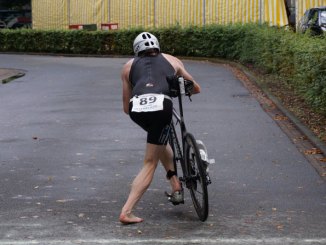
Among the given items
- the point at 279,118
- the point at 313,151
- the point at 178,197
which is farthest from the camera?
the point at 279,118

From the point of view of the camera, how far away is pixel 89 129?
12.6m

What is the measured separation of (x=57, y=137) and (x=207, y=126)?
2.58 meters

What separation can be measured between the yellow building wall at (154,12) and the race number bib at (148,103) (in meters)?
27.0

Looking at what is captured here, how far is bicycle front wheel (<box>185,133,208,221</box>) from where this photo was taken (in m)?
6.38

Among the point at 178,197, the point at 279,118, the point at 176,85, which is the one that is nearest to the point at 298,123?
the point at 279,118

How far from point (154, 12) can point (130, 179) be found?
97.5ft

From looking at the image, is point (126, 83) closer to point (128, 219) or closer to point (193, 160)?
point (193, 160)

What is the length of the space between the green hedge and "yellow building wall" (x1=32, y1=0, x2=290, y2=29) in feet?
9.35

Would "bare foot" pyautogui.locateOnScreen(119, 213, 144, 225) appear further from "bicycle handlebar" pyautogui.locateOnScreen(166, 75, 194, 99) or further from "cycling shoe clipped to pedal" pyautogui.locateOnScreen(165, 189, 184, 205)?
"bicycle handlebar" pyautogui.locateOnScreen(166, 75, 194, 99)

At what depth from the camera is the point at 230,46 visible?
29469 mm

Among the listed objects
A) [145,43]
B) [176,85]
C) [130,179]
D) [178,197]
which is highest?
[145,43]

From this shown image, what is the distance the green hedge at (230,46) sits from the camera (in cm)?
1237

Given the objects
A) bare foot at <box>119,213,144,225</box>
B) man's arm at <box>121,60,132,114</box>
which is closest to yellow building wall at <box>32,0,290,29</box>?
man's arm at <box>121,60,132,114</box>

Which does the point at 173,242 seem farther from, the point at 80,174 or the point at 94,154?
the point at 94,154
